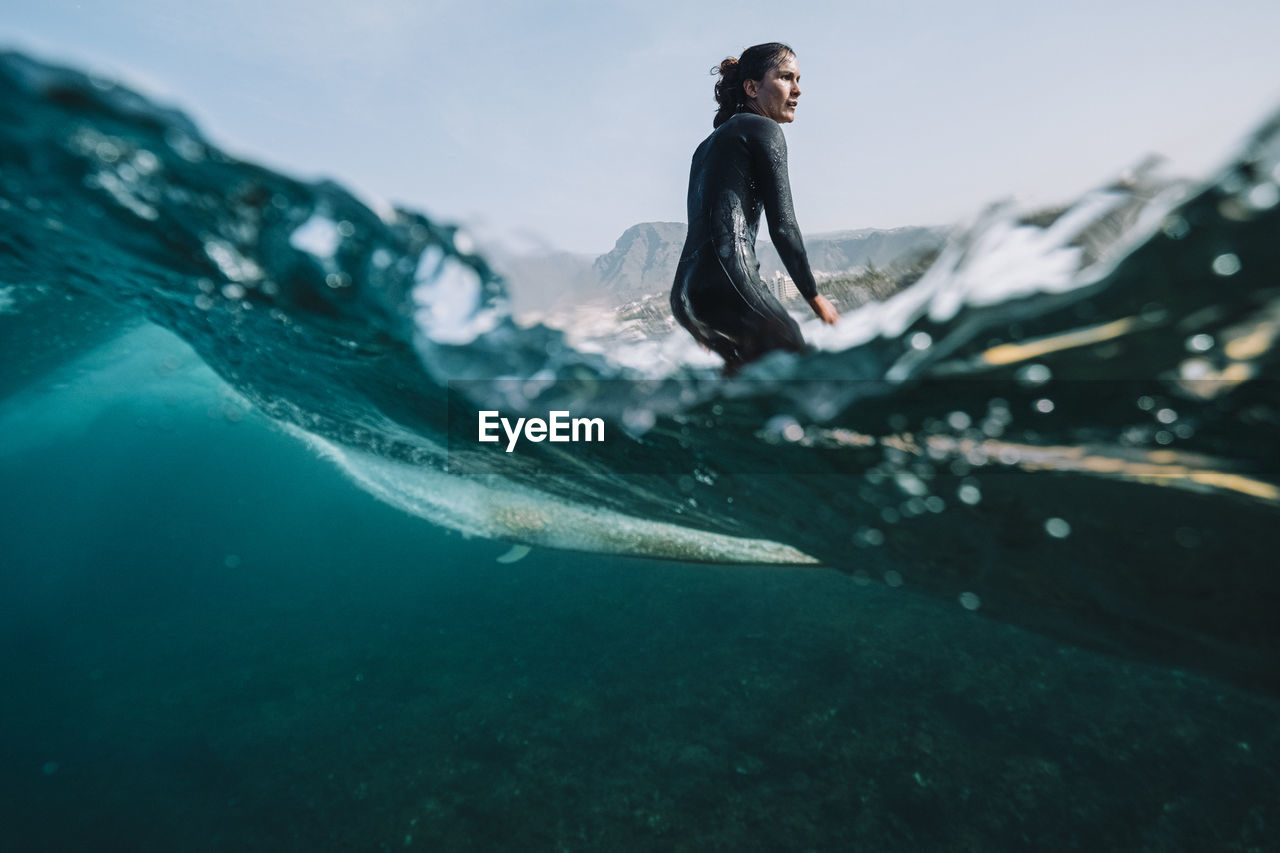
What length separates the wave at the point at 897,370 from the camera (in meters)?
2.13

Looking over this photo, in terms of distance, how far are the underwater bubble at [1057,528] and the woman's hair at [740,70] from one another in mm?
2833

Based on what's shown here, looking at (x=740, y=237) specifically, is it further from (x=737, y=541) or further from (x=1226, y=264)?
(x=737, y=541)

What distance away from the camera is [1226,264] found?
6.21ft

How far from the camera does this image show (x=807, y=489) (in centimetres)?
411

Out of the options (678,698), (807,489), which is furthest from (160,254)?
(678,698)

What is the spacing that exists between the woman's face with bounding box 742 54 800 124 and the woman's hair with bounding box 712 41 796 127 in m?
0.03

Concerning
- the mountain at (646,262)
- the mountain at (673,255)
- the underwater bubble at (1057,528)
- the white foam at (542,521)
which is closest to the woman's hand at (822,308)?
the mountain at (646,262)

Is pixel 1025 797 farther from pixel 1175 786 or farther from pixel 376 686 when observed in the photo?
pixel 376 686

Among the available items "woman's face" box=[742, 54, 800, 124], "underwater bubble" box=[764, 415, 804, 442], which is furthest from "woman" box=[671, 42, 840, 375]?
"underwater bubble" box=[764, 415, 804, 442]

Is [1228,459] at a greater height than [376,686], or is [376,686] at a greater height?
[1228,459]

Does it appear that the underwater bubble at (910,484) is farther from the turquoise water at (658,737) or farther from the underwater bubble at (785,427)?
the turquoise water at (658,737)

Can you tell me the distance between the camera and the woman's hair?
8.73 ft

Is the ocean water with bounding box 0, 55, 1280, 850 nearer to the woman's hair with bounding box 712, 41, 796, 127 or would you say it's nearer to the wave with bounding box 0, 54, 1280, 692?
the wave with bounding box 0, 54, 1280, 692

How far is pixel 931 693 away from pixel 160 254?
8.68 metres
